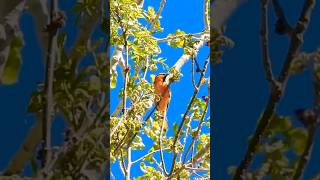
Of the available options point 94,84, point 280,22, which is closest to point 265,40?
point 280,22

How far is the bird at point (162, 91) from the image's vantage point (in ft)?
8.04

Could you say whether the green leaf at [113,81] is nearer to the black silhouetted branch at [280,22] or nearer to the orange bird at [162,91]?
the orange bird at [162,91]

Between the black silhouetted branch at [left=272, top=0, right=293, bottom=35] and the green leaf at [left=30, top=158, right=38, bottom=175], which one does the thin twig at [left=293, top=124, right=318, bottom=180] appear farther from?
the green leaf at [left=30, top=158, right=38, bottom=175]

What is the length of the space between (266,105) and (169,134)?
1.70 m

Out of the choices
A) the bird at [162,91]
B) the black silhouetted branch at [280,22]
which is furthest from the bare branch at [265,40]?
the bird at [162,91]

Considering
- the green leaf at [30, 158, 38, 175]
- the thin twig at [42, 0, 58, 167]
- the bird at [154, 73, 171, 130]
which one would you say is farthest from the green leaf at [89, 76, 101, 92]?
the bird at [154, 73, 171, 130]

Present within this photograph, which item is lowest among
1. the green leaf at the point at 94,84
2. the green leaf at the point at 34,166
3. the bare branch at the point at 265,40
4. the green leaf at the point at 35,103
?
the green leaf at the point at 34,166

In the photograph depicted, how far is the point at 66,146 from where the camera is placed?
1021 mm

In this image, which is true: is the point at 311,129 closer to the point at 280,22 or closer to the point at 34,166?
the point at 280,22

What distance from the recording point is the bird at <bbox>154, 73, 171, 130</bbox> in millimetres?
2450

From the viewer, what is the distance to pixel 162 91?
2.47 m

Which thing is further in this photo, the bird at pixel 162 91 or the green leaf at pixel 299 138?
the bird at pixel 162 91

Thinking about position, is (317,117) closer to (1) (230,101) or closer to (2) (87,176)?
(1) (230,101)

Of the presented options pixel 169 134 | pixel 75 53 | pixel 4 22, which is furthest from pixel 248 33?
pixel 169 134
